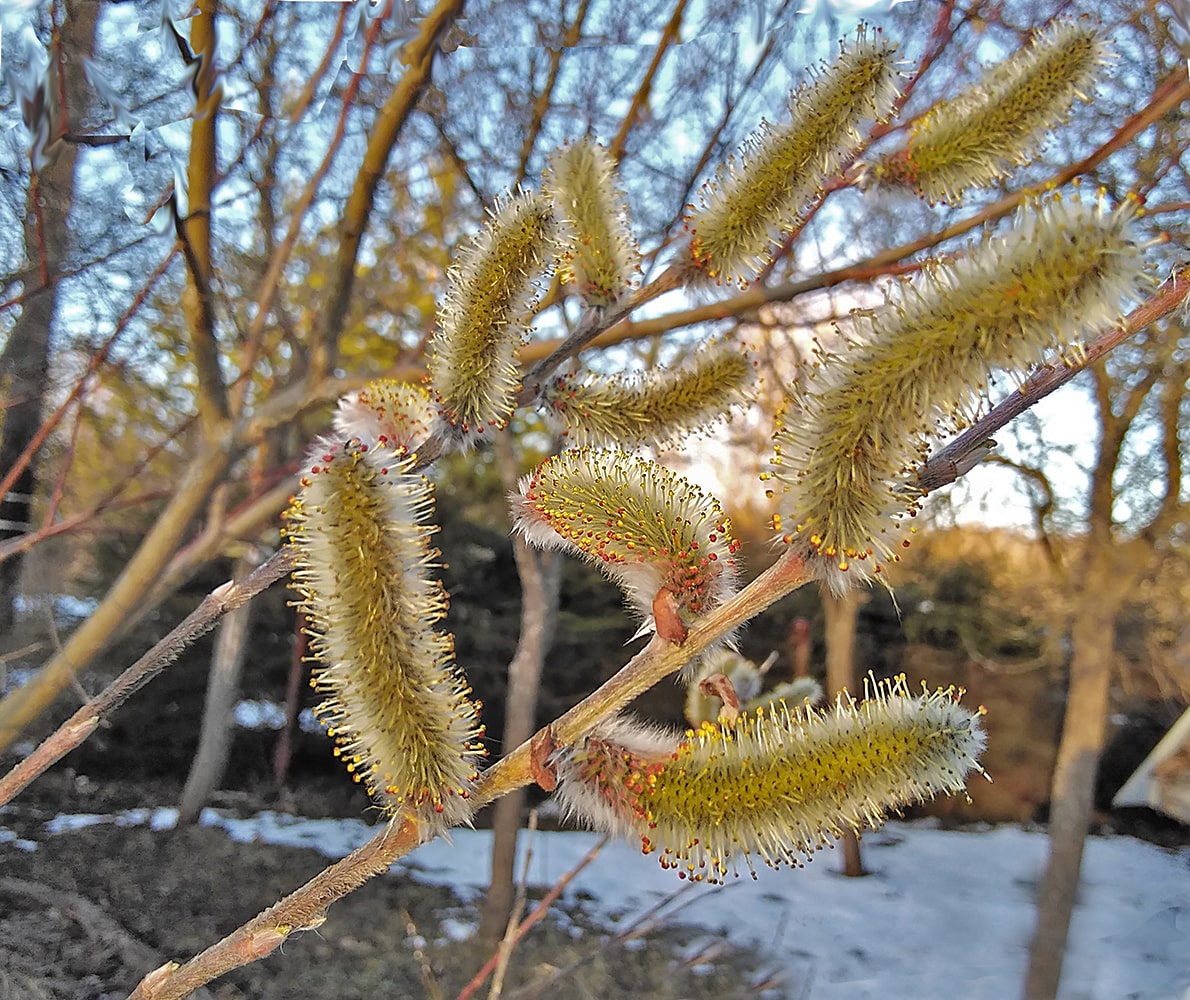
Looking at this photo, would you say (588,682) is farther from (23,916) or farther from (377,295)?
(23,916)

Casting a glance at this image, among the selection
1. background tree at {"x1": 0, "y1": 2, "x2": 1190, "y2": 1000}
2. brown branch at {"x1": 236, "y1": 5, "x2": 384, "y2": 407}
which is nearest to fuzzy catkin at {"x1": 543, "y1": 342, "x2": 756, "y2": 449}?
background tree at {"x1": 0, "y1": 2, "x2": 1190, "y2": 1000}

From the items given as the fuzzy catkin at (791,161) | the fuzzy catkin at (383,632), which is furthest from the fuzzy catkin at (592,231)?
the fuzzy catkin at (383,632)

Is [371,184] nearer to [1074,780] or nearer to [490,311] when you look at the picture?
[490,311]

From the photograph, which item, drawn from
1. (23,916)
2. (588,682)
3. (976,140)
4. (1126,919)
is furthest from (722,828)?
(588,682)

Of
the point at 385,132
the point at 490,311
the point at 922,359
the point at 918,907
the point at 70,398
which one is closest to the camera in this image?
the point at 922,359

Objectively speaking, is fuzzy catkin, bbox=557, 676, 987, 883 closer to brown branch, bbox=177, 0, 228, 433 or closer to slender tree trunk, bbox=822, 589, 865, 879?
brown branch, bbox=177, 0, 228, 433

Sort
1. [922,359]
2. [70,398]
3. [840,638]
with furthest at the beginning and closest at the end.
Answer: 1. [840,638]
2. [70,398]
3. [922,359]

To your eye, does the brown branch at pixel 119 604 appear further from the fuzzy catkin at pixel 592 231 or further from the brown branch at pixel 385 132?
the fuzzy catkin at pixel 592 231

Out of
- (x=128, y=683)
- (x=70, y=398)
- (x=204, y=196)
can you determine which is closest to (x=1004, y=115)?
(x=128, y=683)
